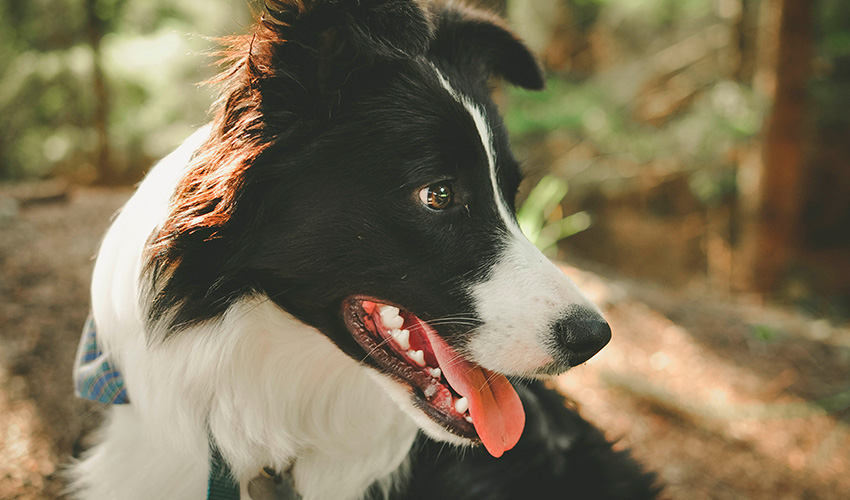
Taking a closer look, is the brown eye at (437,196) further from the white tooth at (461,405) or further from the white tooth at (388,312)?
the white tooth at (461,405)

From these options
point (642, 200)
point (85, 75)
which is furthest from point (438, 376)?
point (85, 75)

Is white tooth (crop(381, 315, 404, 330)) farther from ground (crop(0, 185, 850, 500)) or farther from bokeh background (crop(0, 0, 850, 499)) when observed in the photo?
ground (crop(0, 185, 850, 500))

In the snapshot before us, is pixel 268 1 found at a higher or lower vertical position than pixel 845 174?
higher

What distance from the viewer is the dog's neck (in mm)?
1716

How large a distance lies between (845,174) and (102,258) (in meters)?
11.2

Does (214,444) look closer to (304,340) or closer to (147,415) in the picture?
(147,415)

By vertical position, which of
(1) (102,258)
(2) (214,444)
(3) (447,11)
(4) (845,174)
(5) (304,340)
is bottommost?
(4) (845,174)

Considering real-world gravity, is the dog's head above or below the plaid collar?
above

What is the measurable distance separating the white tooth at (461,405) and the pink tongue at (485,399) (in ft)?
0.04

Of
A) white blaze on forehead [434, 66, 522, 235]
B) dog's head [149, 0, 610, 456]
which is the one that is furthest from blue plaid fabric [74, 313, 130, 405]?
white blaze on forehead [434, 66, 522, 235]

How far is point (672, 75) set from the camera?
10.2m

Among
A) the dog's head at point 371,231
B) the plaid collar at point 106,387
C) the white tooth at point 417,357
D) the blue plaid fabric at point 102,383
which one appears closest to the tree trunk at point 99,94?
the plaid collar at point 106,387

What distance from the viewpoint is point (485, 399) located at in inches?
69.4

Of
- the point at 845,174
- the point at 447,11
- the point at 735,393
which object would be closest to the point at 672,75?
the point at 845,174
